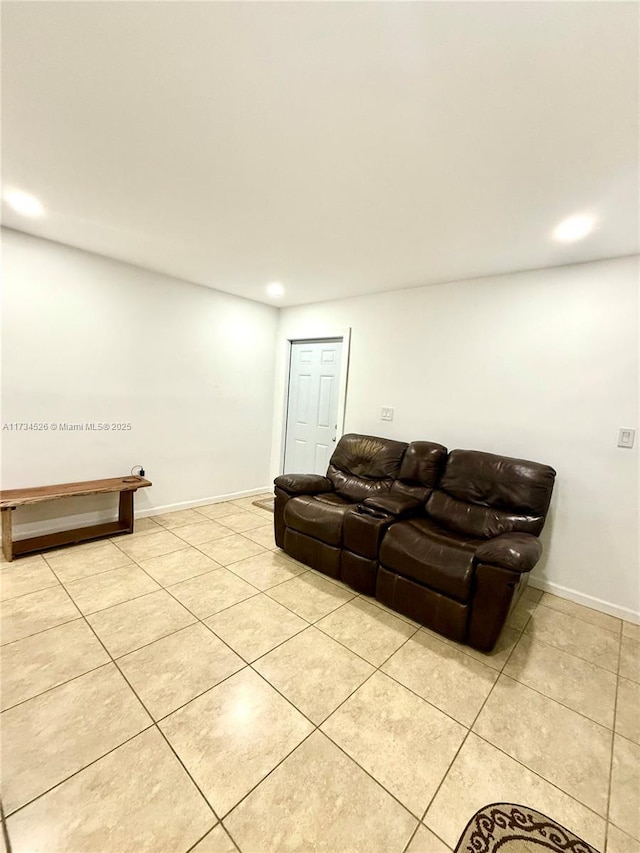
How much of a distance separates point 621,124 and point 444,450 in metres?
2.06

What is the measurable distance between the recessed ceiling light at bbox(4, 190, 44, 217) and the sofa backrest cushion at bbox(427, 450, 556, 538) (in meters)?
3.37

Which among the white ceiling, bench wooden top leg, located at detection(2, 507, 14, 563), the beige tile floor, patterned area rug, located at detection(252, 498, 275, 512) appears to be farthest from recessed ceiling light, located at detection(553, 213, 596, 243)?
bench wooden top leg, located at detection(2, 507, 14, 563)

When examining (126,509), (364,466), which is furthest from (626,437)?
(126,509)

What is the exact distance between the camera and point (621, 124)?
130 cm

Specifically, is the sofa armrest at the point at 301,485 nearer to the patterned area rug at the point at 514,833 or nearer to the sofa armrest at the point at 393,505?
the sofa armrest at the point at 393,505

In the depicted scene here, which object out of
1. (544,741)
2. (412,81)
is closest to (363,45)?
(412,81)

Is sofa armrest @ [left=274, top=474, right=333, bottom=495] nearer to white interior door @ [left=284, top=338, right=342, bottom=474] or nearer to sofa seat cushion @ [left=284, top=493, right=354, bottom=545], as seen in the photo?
sofa seat cushion @ [left=284, top=493, right=354, bottom=545]

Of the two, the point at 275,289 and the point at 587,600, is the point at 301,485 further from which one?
the point at 587,600

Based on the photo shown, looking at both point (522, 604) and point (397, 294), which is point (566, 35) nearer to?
point (397, 294)

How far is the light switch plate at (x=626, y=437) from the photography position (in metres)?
2.34

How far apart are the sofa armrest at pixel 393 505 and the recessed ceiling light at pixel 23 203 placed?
2.92 m

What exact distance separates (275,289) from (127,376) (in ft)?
5.69

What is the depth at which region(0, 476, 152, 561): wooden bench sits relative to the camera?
254cm

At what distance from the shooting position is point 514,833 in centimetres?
112
